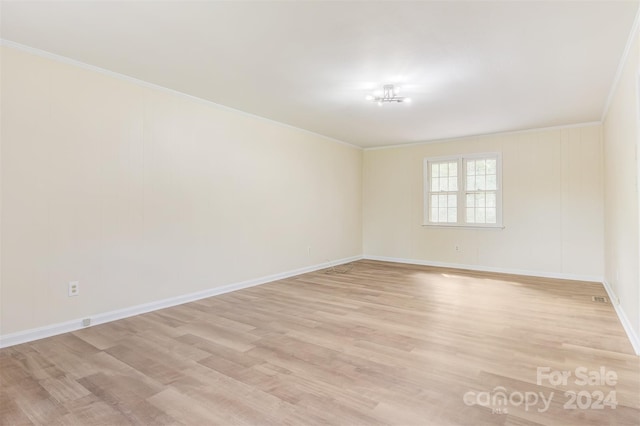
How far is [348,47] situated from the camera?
2.78 meters

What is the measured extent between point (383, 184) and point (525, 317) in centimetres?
422

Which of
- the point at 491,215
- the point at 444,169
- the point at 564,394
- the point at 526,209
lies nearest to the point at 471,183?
the point at 444,169

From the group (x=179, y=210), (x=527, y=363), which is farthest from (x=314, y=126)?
(x=527, y=363)

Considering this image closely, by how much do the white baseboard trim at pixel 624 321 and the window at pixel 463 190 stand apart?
80.3 inches

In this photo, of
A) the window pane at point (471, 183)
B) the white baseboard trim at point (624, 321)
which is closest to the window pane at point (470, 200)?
the window pane at point (471, 183)

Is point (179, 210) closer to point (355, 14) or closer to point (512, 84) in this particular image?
point (355, 14)

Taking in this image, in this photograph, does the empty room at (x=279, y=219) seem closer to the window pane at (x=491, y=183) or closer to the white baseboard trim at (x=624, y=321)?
the white baseboard trim at (x=624, y=321)

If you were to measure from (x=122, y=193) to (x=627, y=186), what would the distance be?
4751mm

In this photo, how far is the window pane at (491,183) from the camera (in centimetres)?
601

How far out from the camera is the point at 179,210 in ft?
13.0

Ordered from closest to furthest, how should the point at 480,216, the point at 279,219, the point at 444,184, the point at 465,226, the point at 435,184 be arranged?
1. the point at 279,219
2. the point at 480,216
3. the point at 465,226
4. the point at 444,184
5. the point at 435,184

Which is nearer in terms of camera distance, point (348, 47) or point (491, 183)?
point (348, 47)

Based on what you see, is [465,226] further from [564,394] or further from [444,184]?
[564,394]

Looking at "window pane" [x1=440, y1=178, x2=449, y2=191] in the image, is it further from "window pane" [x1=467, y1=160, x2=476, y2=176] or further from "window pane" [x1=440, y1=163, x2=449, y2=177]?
"window pane" [x1=467, y1=160, x2=476, y2=176]
